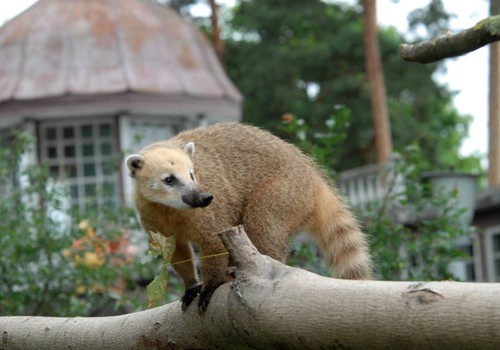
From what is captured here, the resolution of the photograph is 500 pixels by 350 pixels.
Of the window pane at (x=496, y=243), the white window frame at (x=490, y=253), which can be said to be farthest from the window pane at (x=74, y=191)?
the window pane at (x=496, y=243)

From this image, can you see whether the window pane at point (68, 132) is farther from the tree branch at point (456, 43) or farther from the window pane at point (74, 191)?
the tree branch at point (456, 43)

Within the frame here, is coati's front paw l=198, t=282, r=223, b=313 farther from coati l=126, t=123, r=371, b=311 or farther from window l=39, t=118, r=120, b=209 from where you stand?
window l=39, t=118, r=120, b=209

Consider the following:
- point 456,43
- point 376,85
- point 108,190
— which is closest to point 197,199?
point 456,43

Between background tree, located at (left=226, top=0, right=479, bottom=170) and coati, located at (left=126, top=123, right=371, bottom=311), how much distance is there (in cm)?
1755

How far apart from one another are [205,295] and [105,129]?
11672 millimetres

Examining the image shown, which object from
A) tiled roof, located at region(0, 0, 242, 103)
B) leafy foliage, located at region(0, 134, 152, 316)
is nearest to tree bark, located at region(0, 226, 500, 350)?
leafy foliage, located at region(0, 134, 152, 316)

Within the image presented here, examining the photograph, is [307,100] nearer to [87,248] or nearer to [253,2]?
[253,2]

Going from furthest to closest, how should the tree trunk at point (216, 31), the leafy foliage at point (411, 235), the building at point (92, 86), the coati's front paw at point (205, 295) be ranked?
the tree trunk at point (216, 31) < the building at point (92, 86) < the leafy foliage at point (411, 235) < the coati's front paw at point (205, 295)

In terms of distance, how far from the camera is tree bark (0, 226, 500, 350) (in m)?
2.70

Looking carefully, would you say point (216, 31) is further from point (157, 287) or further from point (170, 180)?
point (157, 287)

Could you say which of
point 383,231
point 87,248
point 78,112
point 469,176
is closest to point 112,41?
point 78,112

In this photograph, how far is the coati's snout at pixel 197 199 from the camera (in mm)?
4262

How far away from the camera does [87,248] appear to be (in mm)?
8406

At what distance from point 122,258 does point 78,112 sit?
679 centimetres
